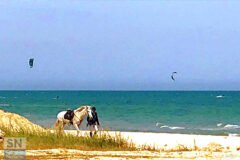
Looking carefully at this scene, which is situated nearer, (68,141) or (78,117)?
(68,141)

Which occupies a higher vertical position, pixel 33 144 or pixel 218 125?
pixel 218 125

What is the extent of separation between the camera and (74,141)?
24.2 m

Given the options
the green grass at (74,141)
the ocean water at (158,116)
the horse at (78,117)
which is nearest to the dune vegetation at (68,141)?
the green grass at (74,141)

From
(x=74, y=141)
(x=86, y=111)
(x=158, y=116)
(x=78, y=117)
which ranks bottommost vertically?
(x=74, y=141)

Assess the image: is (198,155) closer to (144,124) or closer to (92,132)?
(92,132)

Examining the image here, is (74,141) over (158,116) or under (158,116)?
under

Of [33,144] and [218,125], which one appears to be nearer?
[33,144]

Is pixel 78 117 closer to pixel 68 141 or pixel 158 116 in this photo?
pixel 68 141

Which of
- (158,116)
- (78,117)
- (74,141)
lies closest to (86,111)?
(78,117)

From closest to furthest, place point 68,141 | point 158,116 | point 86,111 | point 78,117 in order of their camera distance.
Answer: point 68,141 < point 86,111 < point 78,117 < point 158,116

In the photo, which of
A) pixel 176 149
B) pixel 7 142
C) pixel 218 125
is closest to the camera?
pixel 7 142

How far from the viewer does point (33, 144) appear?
2359cm

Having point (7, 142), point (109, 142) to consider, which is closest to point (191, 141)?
point (109, 142)

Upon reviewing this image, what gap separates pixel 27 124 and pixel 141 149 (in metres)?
7.73
